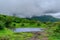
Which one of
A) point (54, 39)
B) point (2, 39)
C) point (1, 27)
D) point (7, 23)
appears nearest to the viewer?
point (2, 39)

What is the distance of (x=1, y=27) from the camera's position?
5659 centimetres

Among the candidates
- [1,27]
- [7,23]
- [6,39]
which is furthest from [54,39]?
Result: [7,23]

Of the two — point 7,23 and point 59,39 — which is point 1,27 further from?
point 59,39

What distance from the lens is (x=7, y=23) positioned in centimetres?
7375

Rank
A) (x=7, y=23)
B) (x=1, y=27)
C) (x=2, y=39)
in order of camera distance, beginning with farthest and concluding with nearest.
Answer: (x=7, y=23) → (x=1, y=27) → (x=2, y=39)

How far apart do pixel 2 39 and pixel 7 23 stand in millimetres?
36185

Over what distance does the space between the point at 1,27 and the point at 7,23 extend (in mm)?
17185

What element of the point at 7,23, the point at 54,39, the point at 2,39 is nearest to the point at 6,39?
the point at 2,39

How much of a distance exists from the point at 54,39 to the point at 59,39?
122 cm

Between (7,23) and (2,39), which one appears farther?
(7,23)

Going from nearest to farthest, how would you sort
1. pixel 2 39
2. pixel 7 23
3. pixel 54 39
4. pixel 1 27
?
pixel 2 39 < pixel 54 39 < pixel 1 27 < pixel 7 23

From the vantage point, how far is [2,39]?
37.8 meters

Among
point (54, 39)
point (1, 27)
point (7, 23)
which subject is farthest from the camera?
point (7, 23)

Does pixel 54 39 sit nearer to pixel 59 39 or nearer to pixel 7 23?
pixel 59 39
